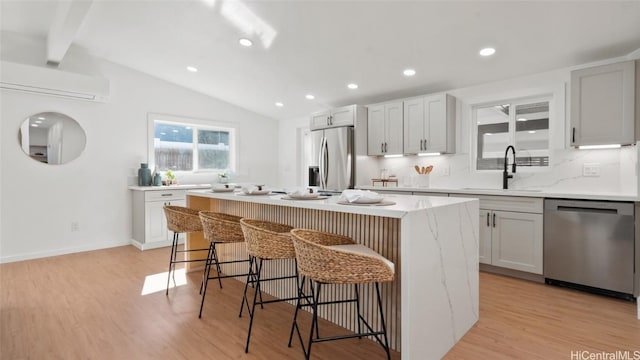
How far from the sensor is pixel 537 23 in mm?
2656

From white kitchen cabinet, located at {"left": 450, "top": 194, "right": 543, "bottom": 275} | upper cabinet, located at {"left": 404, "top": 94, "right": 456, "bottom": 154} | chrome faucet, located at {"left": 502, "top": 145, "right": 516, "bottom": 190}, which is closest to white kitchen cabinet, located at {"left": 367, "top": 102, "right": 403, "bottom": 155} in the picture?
upper cabinet, located at {"left": 404, "top": 94, "right": 456, "bottom": 154}

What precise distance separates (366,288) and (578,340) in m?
1.41

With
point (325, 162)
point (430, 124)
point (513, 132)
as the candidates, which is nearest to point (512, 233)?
point (513, 132)

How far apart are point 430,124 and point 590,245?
6.86 ft

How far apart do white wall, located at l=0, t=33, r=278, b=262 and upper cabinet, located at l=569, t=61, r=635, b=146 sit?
5398 mm

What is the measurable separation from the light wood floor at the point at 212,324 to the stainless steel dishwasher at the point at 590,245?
14 cm

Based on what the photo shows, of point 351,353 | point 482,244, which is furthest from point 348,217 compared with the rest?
point 482,244

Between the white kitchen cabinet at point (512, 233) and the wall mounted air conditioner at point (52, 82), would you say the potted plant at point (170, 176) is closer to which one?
the wall mounted air conditioner at point (52, 82)

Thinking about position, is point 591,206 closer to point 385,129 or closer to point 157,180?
point 385,129

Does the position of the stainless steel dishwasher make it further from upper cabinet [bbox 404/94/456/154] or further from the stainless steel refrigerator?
the stainless steel refrigerator

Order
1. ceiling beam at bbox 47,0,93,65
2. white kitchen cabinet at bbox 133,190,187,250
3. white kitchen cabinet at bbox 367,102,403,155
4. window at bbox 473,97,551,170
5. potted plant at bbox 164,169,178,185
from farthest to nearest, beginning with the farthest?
potted plant at bbox 164,169,178,185, white kitchen cabinet at bbox 133,190,187,250, white kitchen cabinet at bbox 367,102,403,155, window at bbox 473,97,551,170, ceiling beam at bbox 47,0,93,65

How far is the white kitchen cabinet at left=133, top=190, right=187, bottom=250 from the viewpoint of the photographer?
14.9 ft

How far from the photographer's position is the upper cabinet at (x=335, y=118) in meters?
4.73

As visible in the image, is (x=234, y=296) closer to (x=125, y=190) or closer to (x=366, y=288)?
(x=366, y=288)
